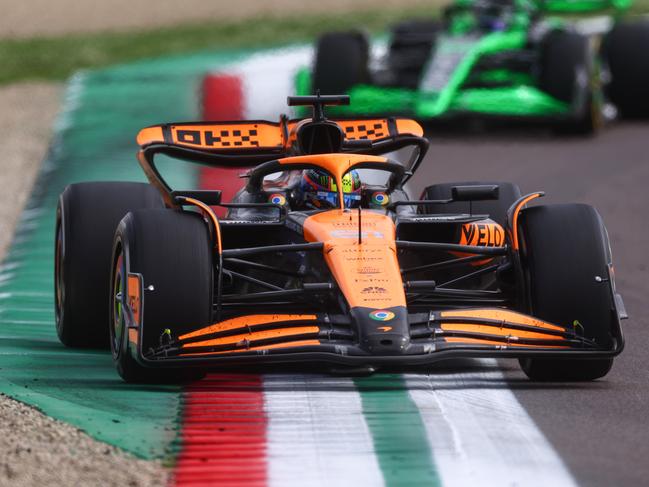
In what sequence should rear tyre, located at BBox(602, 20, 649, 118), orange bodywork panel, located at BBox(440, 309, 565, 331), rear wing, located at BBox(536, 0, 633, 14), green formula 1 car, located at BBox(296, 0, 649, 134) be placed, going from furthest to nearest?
rear tyre, located at BBox(602, 20, 649, 118)
rear wing, located at BBox(536, 0, 633, 14)
green formula 1 car, located at BBox(296, 0, 649, 134)
orange bodywork panel, located at BBox(440, 309, 565, 331)

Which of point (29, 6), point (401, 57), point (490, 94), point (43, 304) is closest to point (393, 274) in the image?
point (43, 304)

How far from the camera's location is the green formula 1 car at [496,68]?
761 inches

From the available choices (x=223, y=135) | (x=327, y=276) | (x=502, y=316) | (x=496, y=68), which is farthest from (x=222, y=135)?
(x=496, y=68)

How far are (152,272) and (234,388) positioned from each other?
27.0 inches

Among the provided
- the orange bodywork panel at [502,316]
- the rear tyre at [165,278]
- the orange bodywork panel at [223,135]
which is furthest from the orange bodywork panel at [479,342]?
the orange bodywork panel at [223,135]

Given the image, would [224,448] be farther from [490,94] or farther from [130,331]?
[490,94]

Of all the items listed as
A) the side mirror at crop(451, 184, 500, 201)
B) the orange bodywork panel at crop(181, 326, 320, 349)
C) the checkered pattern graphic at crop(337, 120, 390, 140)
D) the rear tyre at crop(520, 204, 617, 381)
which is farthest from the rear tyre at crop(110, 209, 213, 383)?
the checkered pattern graphic at crop(337, 120, 390, 140)

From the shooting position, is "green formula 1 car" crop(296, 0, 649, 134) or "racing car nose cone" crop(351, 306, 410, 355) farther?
"green formula 1 car" crop(296, 0, 649, 134)

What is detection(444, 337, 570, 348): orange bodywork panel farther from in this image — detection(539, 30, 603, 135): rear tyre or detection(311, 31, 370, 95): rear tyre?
detection(311, 31, 370, 95): rear tyre

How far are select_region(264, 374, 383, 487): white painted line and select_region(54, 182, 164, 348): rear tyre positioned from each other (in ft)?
4.99

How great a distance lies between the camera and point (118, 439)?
6.62 meters

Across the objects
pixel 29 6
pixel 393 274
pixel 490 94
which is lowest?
pixel 393 274

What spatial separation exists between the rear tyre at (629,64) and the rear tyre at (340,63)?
3243mm

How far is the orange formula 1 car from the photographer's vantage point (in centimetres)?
766
